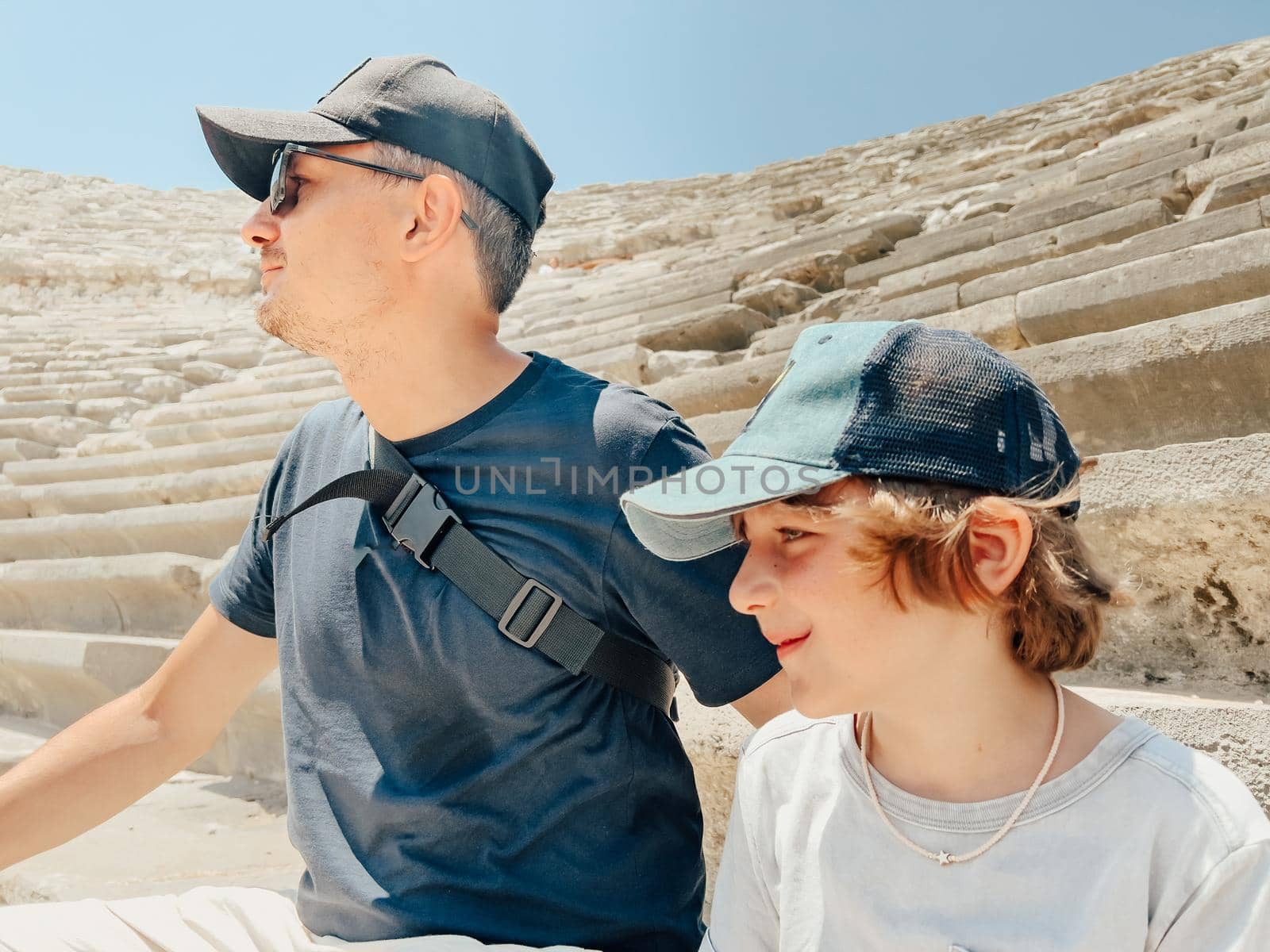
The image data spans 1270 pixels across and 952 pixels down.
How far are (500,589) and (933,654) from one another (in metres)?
0.50

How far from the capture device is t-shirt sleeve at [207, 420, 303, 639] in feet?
4.56

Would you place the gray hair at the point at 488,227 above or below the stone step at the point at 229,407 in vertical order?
above

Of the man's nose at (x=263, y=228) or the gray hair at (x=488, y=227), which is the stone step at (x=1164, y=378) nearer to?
the gray hair at (x=488, y=227)

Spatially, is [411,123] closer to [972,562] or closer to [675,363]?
[972,562]

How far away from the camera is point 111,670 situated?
262 cm

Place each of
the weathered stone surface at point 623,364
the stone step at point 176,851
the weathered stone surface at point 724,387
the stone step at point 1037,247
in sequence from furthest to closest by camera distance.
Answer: the weathered stone surface at point 623,364
the stone step at point 1037,247
the weathered stone surface at point 724,387
the stone step at point 176,851

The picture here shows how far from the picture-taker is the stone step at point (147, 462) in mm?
3810

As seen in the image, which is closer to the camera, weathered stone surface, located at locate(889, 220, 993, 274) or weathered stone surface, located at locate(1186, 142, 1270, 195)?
weathered stone surface, located at locate(1186, 142, 1270, 195)

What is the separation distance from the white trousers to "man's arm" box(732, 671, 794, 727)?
461 millimetres

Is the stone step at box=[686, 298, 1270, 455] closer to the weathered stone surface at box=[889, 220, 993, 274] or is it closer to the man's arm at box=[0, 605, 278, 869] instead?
the man's arm at box=[0, 605, 278, 869]

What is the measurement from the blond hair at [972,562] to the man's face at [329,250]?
71cm

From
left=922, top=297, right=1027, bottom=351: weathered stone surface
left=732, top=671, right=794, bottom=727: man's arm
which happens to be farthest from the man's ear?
left=922, top=297, right=1027, bottom=351: weathered stone surface

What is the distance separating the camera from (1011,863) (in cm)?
79

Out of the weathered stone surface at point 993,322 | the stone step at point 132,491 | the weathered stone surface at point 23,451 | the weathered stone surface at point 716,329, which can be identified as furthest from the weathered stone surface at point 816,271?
the weathered stone surface at point 23,451
